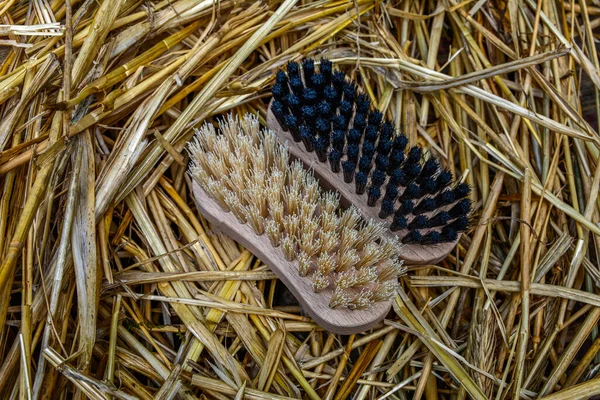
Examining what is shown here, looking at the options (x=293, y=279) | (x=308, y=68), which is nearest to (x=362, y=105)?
(x=308, y=68)

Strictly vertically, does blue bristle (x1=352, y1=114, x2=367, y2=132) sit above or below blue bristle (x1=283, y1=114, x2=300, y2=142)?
below

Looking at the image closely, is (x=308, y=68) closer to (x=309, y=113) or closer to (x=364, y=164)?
(x=309, y=113)

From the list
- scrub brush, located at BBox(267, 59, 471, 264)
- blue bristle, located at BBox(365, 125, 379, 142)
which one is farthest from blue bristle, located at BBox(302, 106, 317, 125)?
blue bristle, located at BBox(365, 125, 379, 142)

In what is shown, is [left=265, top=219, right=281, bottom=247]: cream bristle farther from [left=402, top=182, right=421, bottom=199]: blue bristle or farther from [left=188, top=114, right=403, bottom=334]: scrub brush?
[left=402, top=182, right=421, bottom=199]: blue bristle

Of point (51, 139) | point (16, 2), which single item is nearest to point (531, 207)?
point (51, 139)

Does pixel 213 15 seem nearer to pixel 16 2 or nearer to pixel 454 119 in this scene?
pixel 16 2

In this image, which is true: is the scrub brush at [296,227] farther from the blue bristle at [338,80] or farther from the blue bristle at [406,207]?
the blue bristle at [338,80]

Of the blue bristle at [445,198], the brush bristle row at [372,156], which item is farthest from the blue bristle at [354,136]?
the blue bristle at [445,198]
